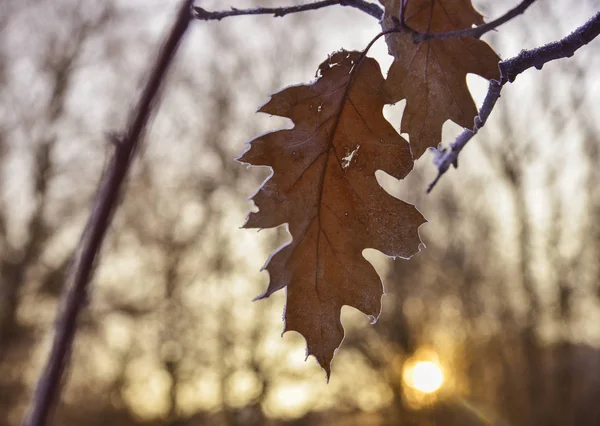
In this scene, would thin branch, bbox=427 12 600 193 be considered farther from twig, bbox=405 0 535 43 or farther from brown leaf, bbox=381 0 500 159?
twig, bbox=405 0 535 43

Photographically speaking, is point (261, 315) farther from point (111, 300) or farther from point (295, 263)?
point (295, 263)

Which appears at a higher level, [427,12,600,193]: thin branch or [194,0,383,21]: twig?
[194,0,383,21]: twig

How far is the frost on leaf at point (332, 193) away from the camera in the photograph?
3.16ft

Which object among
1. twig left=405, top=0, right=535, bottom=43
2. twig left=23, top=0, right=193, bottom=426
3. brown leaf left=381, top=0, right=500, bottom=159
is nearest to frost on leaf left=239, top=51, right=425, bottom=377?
brown leaf left=381, top=0, right=500, bottom=159

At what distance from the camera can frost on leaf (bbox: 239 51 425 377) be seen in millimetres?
962

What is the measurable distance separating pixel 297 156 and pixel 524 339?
1395 cm

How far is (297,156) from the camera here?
987 millimetres

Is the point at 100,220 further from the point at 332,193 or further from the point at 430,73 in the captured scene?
the point at 430,73

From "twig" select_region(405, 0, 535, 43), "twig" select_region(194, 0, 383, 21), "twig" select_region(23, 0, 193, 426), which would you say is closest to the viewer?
"twig" select_region(23, 0, 193, 426)

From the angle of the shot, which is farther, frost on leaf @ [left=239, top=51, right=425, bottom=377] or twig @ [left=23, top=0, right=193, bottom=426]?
frost on leaf @ [left=239, top=51, right=425, bottom=377]

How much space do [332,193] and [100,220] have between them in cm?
63

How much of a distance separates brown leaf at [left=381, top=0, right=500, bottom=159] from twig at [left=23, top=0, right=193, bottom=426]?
631mm

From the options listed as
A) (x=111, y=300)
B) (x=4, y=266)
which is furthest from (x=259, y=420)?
(x=4, y=266)

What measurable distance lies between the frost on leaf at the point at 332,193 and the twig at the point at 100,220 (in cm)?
49
